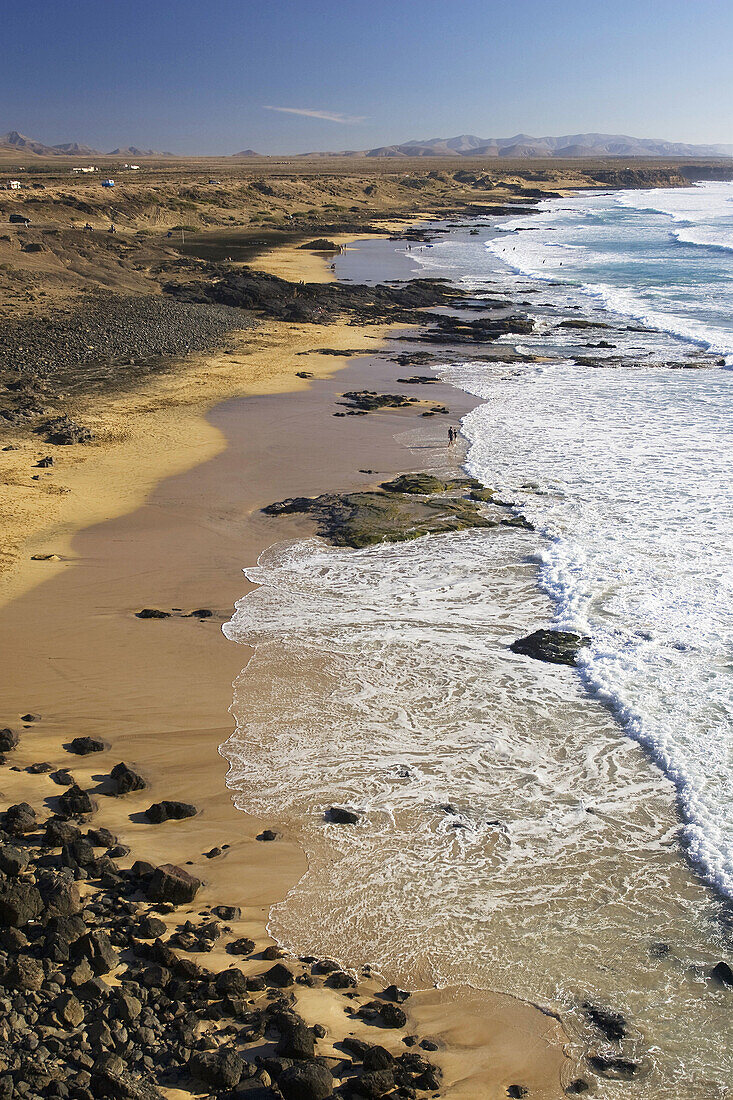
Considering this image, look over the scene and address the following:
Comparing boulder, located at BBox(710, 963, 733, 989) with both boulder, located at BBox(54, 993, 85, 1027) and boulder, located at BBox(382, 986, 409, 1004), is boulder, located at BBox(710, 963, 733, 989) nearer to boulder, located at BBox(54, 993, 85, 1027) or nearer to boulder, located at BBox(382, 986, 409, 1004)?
boulder, located at BBox(382, 986, 409, 1004)

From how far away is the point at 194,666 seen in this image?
10.2 metres

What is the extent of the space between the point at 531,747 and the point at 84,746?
4.56 meters

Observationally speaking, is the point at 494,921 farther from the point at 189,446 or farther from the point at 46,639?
the point at 189,446

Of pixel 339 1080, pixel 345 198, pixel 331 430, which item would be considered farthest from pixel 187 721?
pixel 345 198

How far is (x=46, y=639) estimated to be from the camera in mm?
10664

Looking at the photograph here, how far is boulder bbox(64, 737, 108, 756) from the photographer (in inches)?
335

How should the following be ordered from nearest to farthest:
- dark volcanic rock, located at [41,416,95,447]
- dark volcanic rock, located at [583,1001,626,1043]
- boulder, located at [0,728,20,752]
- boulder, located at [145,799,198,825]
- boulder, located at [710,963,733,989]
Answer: dark volcanic rock, located at [583,1001,626,1043], boulder, located at [710,963,733,989], boulder, located at [145,799,198,825], boulder, located at [0,728,20,752], dark volcanic rock, located at [41,416,95,447]

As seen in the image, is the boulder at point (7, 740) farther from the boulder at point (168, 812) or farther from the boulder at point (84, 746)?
the boulder at point (168, 812)

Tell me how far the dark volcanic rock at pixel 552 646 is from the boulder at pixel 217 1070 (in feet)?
20.9

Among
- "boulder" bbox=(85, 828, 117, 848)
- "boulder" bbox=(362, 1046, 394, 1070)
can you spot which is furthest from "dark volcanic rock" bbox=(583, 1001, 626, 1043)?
"boulder" bbox=(85, 828, 117, 848)

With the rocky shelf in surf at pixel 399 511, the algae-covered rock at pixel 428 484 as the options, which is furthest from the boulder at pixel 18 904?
the algae-covered rock at pixel 428 484

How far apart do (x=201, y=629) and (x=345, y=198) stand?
8716 centimetres

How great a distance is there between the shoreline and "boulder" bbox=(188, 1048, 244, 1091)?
0.79m

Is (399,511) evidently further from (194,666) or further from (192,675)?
(192,675)
